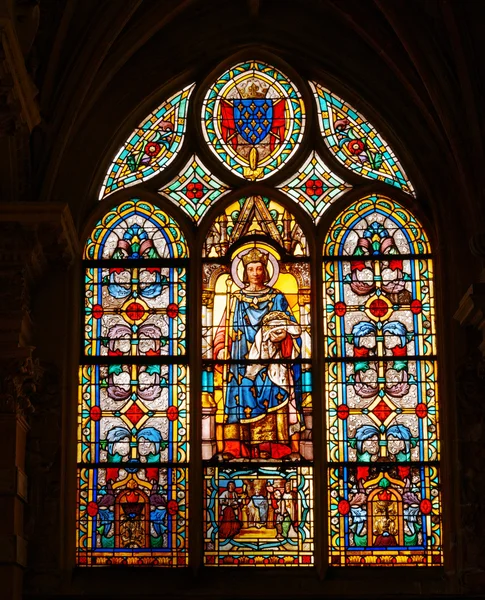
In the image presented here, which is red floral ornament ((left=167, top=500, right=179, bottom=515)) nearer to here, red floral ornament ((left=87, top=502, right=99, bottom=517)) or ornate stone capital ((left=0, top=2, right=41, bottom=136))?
red floral ornament ((left=87, top=502, right=99, bottom=517))

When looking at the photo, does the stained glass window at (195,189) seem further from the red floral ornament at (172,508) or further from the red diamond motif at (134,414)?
the red floral ornament at (172,508)

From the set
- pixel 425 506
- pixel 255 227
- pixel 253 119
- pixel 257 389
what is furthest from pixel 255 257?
pixel 425 506

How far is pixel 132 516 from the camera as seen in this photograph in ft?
43.1

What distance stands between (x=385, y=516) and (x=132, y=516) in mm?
2469

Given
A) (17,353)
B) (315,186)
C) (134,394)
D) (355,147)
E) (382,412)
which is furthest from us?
(355,147)

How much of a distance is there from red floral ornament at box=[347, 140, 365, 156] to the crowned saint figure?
4.88 ft

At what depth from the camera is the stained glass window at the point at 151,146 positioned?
47.1ft

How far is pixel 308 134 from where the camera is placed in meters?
14.4

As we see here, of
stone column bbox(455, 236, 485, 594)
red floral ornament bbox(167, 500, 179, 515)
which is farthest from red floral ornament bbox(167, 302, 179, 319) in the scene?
stone column bbox(455, 236, 485, 594)

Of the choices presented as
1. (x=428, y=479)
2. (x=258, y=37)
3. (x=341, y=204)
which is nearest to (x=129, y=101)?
(x=258, y=37)

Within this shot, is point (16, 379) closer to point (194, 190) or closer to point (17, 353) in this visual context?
point (17, 353)

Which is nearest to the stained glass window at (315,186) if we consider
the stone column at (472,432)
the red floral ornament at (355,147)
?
the red floral ornament at (355,147)

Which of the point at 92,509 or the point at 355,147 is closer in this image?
the point at 92,509

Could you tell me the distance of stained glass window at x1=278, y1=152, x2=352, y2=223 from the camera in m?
14.2
